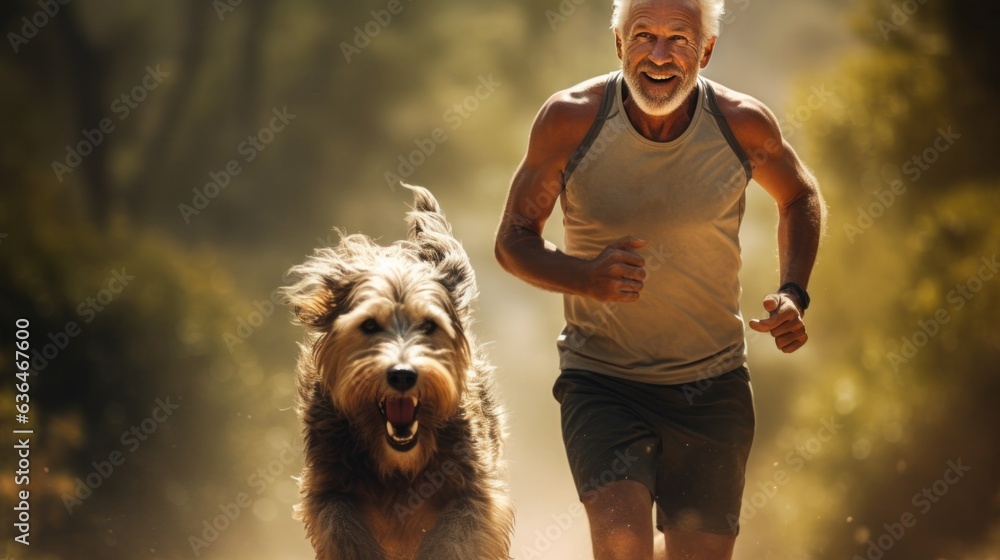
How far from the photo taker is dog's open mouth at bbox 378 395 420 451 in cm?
449

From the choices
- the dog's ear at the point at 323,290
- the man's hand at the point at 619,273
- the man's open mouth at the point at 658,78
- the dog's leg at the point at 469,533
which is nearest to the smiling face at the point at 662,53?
the man's open mouth at the point at 658,78

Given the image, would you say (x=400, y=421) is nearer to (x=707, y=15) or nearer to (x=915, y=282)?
(x=707, y=15)

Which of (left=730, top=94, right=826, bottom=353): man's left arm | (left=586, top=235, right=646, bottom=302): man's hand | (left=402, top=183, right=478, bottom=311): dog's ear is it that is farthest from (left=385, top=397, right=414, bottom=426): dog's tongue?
(left=730, top=94, right=826, bottom=353): man's left arm

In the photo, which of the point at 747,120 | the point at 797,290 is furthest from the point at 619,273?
the point at 747,120

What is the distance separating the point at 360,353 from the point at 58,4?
5357 millimetres

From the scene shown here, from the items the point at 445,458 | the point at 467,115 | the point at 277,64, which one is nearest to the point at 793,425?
the point at 467,115

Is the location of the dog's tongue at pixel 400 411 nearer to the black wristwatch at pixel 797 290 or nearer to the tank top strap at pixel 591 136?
the tank top strap at pixel 591 136

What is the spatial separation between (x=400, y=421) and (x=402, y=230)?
4983mm

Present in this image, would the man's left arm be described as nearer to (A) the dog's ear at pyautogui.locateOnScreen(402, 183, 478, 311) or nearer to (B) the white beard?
(B) the white beard

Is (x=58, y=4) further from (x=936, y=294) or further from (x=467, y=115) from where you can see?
(x=936, y=294)

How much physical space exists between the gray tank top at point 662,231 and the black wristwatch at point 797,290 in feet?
0.68

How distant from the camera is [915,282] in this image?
9.38 metres

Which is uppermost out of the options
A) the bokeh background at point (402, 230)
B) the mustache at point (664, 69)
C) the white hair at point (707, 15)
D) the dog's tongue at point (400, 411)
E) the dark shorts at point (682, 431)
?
the bokeh background at point (402, 230)

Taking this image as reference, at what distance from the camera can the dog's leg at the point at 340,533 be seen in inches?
171
